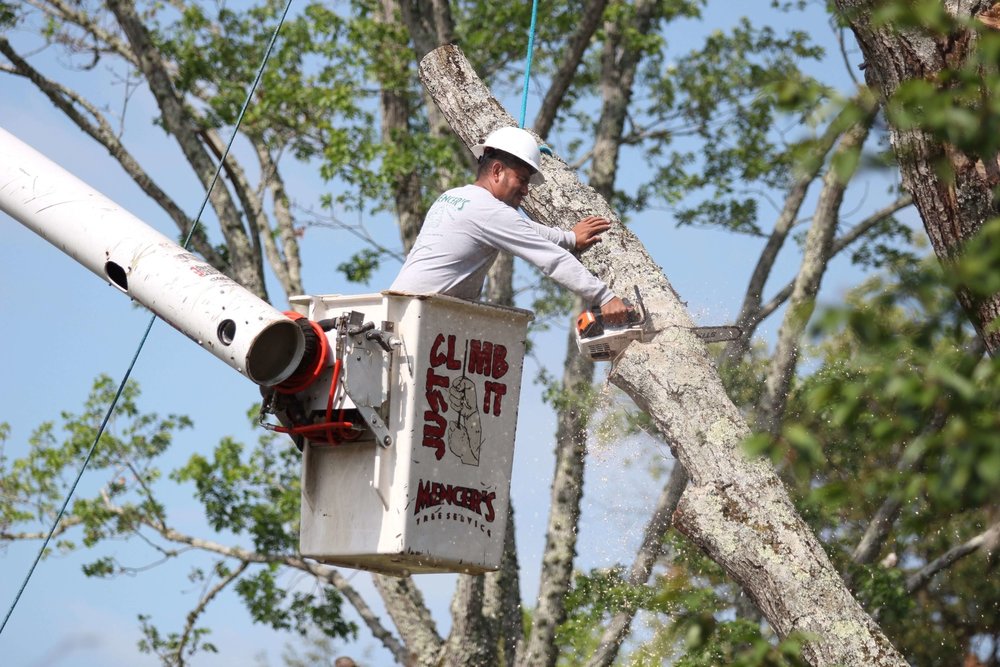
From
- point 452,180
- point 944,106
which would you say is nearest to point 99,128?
point 452,180

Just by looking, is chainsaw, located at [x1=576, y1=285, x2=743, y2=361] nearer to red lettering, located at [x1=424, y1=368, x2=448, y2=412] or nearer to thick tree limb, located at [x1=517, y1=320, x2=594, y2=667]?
red lettering, located at [x1=424, y1=368, x2=448, y2=412]

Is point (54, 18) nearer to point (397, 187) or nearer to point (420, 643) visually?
point (397, 187)

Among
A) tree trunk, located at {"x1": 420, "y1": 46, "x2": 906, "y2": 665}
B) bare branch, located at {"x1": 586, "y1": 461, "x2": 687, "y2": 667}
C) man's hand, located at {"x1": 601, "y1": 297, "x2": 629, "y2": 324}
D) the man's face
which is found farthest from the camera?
bare branch, located at {"x1": 586, "y1": 461, "x2": 687, "y2": 667}

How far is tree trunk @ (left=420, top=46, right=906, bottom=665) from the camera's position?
4.99m

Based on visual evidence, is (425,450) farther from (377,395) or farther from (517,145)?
(517,145)

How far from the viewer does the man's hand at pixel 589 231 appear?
5.81 meters

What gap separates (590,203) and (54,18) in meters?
9.69

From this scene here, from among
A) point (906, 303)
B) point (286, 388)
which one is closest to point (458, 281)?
point (286, 388)

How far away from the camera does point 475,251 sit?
545cm

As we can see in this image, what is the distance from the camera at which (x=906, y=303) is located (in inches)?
99.0

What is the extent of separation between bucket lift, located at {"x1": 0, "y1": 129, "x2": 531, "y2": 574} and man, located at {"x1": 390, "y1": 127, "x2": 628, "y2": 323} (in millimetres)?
244

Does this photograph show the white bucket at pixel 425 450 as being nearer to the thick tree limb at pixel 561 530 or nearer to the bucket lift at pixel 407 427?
the bucket lift at pixel 407 427

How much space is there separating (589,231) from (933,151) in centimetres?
198

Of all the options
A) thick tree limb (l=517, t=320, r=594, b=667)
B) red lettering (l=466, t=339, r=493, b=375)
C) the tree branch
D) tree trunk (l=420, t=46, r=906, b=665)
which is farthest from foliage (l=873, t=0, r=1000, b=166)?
thick tree limb (l=517, t=320, r=594, b=667)
